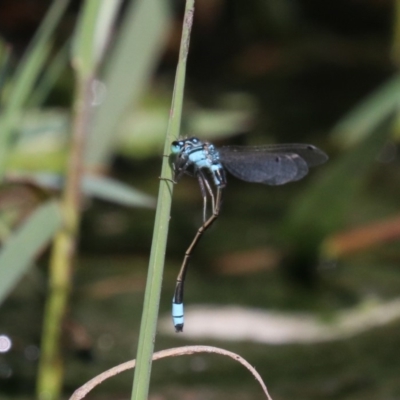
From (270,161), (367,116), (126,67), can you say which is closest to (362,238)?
(367,116)

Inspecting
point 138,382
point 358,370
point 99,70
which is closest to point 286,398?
point 358,370

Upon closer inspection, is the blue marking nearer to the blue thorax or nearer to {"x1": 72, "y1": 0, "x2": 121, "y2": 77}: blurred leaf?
the blue thorax

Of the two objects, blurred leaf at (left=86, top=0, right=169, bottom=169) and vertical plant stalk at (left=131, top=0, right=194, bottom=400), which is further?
blurred leaf at (left=86, top=0, right=169, bottom=169)

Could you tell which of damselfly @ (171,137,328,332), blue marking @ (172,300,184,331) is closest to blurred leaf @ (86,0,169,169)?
damselfly @ (171,137,328,332)

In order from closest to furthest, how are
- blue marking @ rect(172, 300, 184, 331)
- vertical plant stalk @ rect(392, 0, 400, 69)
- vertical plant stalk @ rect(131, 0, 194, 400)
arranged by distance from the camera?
vertical plant stalk @ rect(131, 0, 194, 400), blue marking @ rect(172, 300, 184, 331), vertical plant stalk @ rect(392, 0, 400, 69)

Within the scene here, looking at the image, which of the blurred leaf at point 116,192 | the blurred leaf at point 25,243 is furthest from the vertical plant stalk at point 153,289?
the blurred leaf at point 116,192

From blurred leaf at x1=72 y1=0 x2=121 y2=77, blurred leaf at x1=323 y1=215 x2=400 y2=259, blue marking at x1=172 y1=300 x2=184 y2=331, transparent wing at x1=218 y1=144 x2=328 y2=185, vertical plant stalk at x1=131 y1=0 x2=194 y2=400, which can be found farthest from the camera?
blurred leaf at x1=323 y1=215 x2=400 y2=259

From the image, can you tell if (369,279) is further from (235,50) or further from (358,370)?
(235,50)
